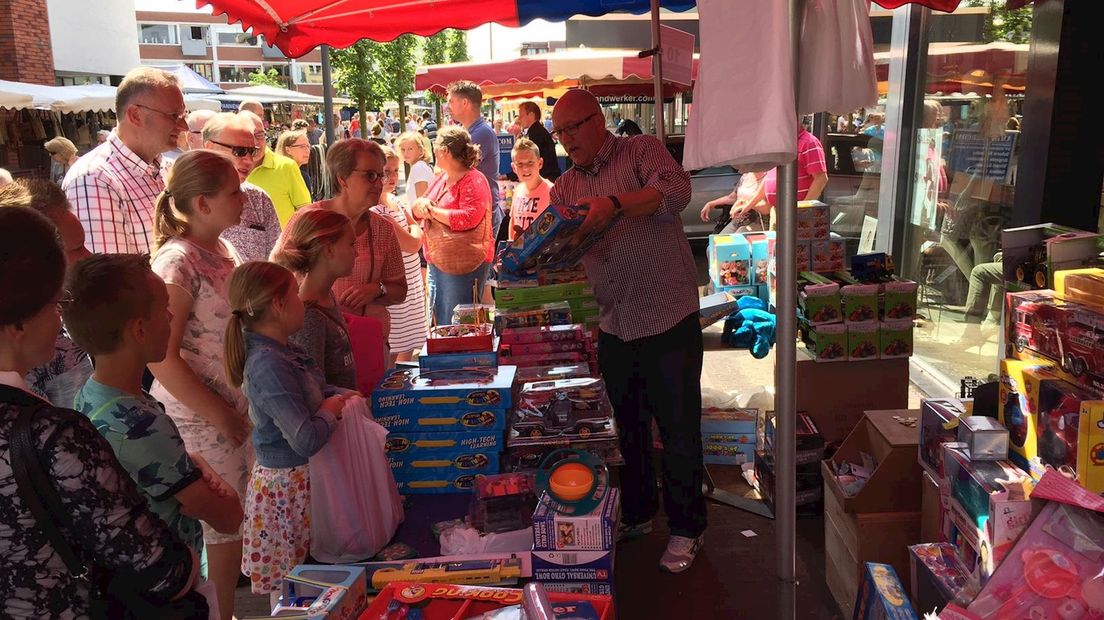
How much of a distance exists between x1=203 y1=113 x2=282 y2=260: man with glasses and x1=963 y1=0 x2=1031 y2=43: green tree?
4291 mm

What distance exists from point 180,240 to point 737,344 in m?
3.51

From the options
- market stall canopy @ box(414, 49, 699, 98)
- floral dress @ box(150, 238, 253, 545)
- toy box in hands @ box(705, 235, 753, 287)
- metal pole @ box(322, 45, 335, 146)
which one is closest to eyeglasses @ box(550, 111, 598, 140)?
floral dress @ box(150, 238, 253, 545)

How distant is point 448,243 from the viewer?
561cm

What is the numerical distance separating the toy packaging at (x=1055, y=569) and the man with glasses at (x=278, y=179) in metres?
4.87

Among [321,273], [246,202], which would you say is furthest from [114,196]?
[321,273]

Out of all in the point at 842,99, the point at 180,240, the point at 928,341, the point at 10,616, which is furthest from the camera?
the point at 928,341

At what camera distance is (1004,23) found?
16.6ft

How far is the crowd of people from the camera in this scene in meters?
1.42

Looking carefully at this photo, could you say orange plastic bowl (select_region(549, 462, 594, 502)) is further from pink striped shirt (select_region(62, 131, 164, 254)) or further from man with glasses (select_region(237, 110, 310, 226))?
man with glasses (select_region(237, 110, 310, 226))

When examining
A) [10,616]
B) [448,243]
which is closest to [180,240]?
[10,616]

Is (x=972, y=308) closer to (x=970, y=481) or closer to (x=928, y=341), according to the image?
(x=928, y=341)

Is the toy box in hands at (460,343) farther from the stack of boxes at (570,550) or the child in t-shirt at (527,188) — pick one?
the child in t-shirt at (527,188)

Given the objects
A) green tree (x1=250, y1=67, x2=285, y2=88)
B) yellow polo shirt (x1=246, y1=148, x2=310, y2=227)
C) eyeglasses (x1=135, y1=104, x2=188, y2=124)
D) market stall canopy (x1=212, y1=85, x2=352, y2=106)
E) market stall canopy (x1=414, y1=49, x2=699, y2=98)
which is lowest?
yellow polo shirt (x1=246, y1=148, x2=310, y2=227)

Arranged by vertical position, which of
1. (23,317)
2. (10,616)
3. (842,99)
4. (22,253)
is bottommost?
(10,616)
